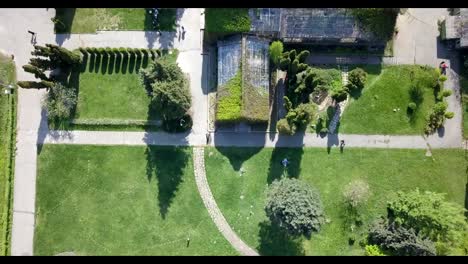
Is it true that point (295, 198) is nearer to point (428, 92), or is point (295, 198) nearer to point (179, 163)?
point (179, 163)

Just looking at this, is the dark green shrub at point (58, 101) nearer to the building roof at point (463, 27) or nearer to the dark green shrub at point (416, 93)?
the dark green shrub at point (416, 93)

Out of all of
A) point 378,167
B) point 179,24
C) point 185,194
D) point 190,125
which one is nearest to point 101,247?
point 185,194

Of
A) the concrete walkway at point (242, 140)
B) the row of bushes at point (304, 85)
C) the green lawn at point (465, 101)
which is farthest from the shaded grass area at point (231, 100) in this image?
the green lawn at point (465, 101)

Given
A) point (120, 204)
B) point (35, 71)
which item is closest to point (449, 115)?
point (120, 204)

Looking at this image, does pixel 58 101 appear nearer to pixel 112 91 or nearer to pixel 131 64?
pixel 112 91

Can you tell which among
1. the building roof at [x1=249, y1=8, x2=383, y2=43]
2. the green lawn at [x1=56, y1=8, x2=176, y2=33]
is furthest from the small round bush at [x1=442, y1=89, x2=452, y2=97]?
the green lawn at [x1=56, y1=8, x2=176, y2=33]
